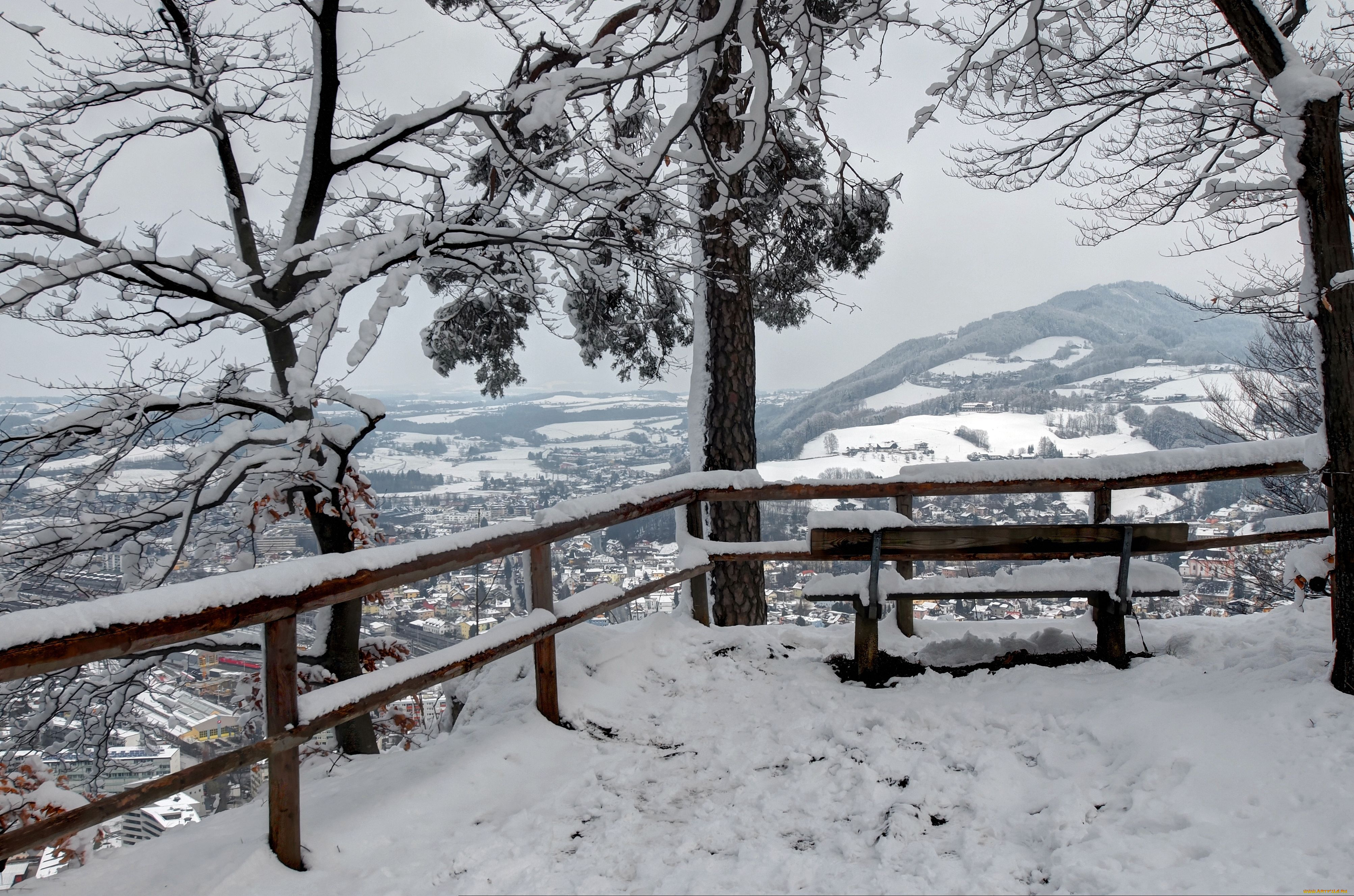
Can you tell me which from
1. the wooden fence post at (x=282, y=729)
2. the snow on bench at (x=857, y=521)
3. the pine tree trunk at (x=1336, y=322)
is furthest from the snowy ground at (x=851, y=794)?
the snow on bench at (x=857, y=521)

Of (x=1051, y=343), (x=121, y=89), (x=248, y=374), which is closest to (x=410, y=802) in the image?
(x=248, y=374)

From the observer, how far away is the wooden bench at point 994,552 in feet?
14.5

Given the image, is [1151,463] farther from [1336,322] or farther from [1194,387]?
[1194,387]

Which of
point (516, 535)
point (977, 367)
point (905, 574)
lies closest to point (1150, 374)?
point (977, 367)

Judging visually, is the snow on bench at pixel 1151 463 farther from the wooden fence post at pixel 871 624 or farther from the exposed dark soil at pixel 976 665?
the exposed dark soil at pixel 976 665

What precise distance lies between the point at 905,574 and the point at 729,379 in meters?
2.95

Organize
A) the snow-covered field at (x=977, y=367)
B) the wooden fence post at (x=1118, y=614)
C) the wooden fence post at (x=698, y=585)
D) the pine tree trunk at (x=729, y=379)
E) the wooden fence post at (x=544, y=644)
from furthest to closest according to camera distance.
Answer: the snow-covered field at (x=977, y=367), the pine tree trunk at (x=729, y=379), the wooden fence post at (x=698, y=585), the wooden fence post at (x=1118, y=614), the wooden fence post at (x=544, y=644)

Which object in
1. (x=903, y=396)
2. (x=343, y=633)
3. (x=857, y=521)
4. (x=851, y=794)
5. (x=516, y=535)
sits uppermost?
(x=903, y=396)

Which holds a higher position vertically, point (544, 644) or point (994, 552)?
point (994, 552)

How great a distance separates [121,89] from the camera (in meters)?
7.34

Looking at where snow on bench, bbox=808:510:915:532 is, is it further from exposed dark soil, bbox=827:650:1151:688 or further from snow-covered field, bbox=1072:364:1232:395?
snow-covered field, bbox=1072:364:1232:395

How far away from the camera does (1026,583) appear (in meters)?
4.69

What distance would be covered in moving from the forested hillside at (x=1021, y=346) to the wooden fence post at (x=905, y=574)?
3353 centimetres

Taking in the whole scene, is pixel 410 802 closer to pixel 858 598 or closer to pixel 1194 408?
pixel 858 598
